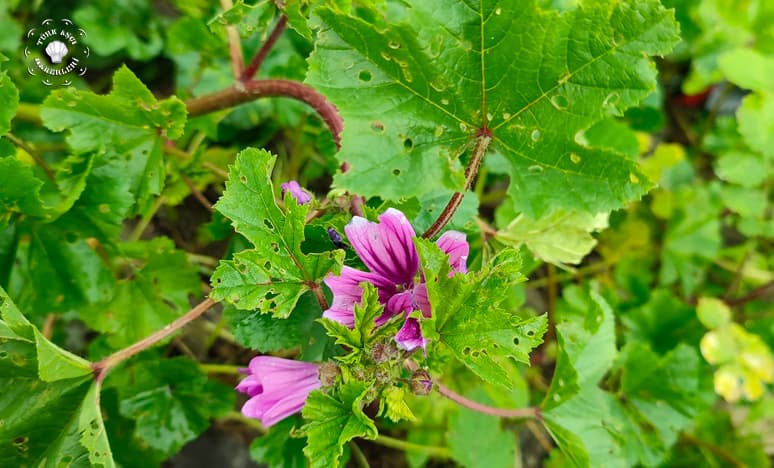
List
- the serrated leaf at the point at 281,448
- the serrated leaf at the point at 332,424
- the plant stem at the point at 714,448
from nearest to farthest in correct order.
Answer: the serrated leaf at the point at 332,424 < the serrated leaf at the point at 281,448 < the plant stem at the point at 714,448

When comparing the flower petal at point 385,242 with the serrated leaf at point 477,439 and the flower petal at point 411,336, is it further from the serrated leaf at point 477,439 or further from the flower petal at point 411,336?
the serrated leaf at point 477,439

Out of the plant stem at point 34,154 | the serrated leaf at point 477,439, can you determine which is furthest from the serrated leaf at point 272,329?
the serrated leaf at point 477,439

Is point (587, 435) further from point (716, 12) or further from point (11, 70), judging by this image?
point (716, 12)

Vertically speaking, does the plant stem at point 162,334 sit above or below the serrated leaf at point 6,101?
below

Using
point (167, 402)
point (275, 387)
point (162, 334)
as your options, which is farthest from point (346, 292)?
point (167, 402)

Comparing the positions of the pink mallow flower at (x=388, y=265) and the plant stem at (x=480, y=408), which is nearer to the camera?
the pink mallow flower at (x=388, y=265)

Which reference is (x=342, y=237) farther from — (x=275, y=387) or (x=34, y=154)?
(x=34, y=154)

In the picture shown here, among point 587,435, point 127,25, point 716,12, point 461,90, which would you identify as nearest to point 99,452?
point 461,90
